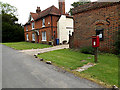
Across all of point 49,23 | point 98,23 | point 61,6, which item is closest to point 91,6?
point 98,23

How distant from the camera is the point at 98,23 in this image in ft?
30.5

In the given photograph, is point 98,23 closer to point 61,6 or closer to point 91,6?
point 91,6

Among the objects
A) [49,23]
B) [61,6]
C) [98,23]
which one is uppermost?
[61,6]

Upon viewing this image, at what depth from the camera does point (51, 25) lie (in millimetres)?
17781

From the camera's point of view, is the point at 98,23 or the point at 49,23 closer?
the point at 98,23

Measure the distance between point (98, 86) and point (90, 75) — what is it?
0.89 metres

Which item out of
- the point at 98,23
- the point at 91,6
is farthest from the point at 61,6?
the point at 98,23

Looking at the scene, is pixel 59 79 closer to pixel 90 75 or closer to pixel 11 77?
pixel 90 75

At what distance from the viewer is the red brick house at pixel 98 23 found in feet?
27.1

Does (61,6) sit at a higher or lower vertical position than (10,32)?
higher

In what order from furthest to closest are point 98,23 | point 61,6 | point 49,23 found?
point 61,6 < point 49,23 < point 98,23

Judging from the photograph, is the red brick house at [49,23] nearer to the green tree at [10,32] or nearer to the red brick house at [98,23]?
the red brick house at [98,23]

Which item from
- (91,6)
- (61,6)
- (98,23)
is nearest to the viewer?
(98,23)

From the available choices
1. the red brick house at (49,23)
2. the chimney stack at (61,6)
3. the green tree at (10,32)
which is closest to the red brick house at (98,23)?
the red brick house at (49,23)
